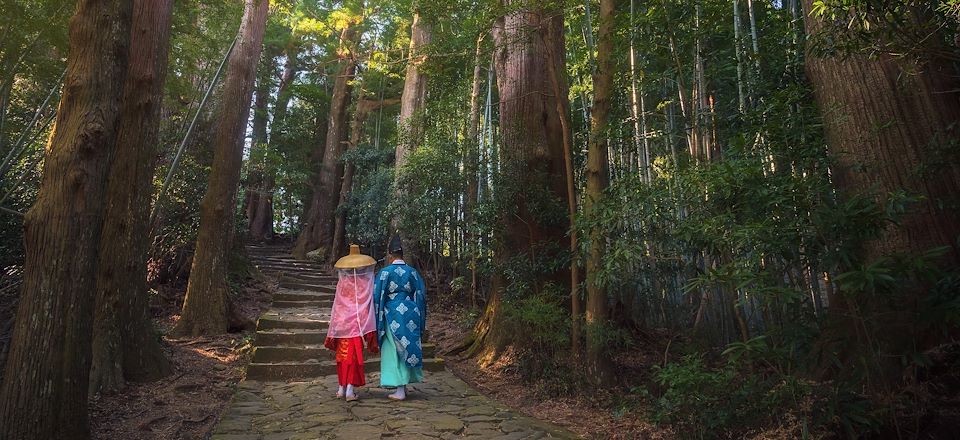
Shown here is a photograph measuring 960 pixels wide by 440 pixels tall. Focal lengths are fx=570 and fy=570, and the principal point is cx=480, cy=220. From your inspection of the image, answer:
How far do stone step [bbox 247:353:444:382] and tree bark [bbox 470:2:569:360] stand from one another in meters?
1.57

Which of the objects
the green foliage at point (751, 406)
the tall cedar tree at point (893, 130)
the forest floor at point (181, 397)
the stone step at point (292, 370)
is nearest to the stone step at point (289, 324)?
the forest floor at point (181, 397)

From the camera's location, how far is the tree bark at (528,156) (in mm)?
6191

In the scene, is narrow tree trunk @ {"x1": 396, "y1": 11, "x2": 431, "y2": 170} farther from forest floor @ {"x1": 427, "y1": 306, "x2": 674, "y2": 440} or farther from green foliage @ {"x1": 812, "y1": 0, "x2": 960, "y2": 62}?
green foliage @ {"x1": 812, "y1": 0, "x2": 960, "y2": 62}

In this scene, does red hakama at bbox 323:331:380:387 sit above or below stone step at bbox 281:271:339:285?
below

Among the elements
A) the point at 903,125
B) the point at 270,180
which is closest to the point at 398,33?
the point at 270,180

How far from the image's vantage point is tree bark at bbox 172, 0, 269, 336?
7332 millimetres

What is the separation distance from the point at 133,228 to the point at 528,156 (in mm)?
4003

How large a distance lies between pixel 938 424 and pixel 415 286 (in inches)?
140

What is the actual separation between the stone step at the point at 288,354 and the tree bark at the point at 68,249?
279 centimetres

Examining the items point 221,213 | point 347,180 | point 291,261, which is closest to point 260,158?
point 347,180

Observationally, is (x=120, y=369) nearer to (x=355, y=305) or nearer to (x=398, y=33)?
(x=355, y=305)

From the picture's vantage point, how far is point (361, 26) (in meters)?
13.9

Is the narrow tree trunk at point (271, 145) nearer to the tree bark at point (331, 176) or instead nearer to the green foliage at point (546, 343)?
the tree bark at point (331, 176)

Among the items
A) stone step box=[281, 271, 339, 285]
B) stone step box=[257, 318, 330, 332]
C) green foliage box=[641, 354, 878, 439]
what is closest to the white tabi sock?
green foliage box=[641, 354, 878, 439]
